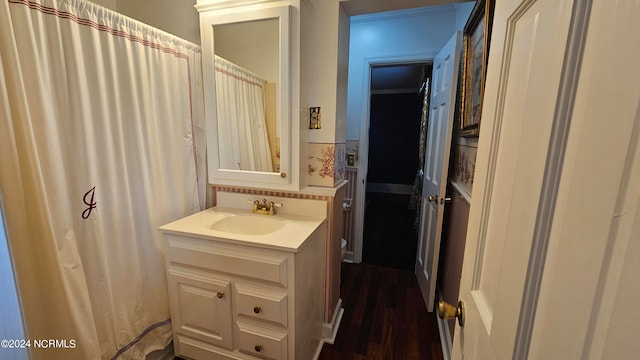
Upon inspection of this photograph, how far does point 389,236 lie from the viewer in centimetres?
340

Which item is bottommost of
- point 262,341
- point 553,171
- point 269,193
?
point 262,341

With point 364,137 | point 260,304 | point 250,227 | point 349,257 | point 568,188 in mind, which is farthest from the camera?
point 349,257

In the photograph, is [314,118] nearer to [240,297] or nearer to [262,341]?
[240,297]

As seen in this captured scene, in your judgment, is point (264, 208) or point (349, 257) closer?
point (264, 208)

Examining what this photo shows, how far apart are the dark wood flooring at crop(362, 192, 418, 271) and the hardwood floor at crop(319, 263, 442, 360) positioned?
26 cm

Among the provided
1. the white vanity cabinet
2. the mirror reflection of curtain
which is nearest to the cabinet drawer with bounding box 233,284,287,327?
the white vanity cabinet

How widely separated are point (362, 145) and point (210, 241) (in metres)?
1.65

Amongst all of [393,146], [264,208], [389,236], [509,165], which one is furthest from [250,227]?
[393,146]

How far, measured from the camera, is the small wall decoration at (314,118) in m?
1.57

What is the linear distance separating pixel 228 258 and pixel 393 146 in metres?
4.84

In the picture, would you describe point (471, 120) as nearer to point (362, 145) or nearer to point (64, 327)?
point (362, 145)

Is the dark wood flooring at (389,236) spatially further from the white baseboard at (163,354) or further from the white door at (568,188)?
the white door at (568,188)

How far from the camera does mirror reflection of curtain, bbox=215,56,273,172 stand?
1590 millimetres

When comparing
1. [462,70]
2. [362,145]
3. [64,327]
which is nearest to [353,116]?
[362,145]
